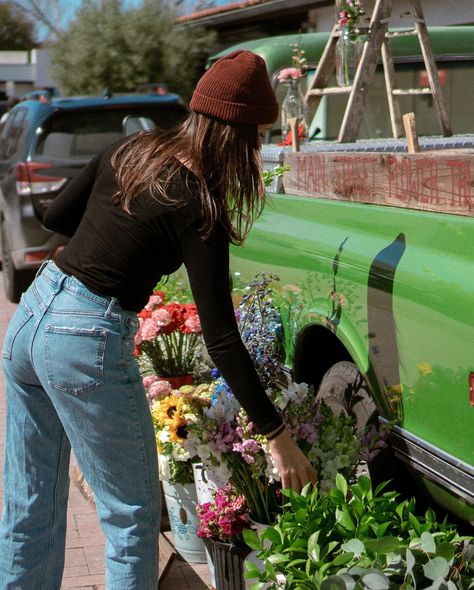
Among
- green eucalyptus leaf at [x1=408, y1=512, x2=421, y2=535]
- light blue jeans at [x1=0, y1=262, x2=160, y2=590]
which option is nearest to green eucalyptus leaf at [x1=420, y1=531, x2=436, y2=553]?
green eucalyptus leaf at [x1=408, y1=512, x2=421, y2=535]

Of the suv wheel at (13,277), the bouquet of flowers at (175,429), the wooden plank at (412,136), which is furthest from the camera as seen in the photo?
the suv wheel at (13,277)

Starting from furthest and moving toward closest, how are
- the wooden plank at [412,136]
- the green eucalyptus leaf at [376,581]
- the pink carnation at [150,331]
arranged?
the pink carnation at [150,331] < the wooden plank at [412,136] < the green eucalyptus leaf at [376,581]

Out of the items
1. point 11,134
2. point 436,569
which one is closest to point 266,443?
point 436,569

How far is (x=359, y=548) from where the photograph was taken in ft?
8.10

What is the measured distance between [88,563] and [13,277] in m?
5.34

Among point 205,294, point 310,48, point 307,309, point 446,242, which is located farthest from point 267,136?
point 205,294

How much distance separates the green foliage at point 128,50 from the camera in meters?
23.1

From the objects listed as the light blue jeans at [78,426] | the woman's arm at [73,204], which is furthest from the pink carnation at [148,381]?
the woman's arm at [73,204]

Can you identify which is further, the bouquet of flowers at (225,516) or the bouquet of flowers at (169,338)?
the bouquet of flowers at (169,338)

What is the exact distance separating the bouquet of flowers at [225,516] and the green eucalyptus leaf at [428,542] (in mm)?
812

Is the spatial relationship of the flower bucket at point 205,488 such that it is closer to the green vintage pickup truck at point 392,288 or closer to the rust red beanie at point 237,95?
the green vintage pickup truck at point 392,288

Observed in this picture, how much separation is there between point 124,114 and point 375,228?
5865 mm

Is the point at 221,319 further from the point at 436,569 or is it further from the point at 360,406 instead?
the point at 360,406

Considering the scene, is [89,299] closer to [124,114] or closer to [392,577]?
[392,577]
